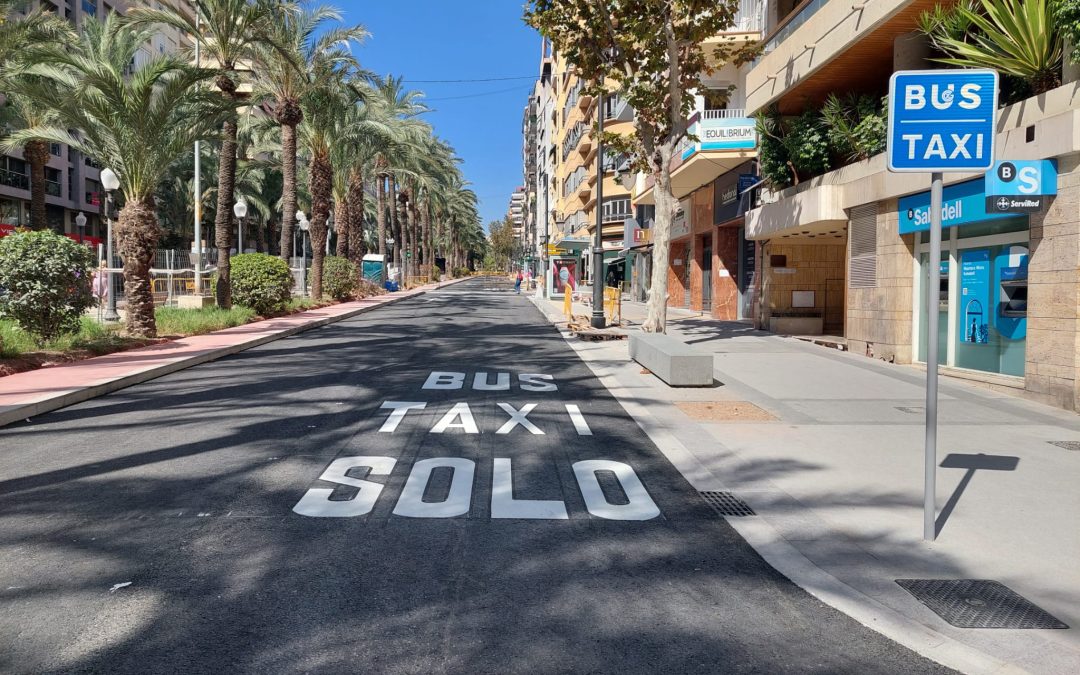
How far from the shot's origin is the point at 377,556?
422 cm

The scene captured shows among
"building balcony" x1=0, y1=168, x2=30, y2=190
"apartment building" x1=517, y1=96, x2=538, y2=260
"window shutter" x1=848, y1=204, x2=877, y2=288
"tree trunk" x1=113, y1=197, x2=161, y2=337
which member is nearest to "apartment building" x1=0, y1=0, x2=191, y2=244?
"building balcony" x1=0, y1=168, x2=30, y2=190

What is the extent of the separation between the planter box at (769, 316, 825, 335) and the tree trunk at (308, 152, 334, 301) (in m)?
18.2

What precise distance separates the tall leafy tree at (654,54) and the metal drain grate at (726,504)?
11032mm

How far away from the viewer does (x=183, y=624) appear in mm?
3361

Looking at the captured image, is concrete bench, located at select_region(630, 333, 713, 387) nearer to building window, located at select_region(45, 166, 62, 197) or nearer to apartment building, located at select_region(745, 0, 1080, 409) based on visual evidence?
apartment building, located at select_region(745, 0, 1080, 409)

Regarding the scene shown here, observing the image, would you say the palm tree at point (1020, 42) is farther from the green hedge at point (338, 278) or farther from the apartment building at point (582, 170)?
the apartment building at point (582, 170)

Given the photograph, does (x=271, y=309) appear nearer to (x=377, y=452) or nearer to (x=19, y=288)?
(x=19, y=288)

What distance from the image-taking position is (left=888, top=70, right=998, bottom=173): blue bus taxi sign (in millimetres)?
4465

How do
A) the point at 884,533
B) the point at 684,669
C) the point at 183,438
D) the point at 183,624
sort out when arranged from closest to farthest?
the point at 684,669
the point at 183,624
the point at 884,533
the point at 183,438

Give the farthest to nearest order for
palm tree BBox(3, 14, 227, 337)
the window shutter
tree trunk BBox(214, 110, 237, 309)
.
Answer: tree trunk BBox(214, 110, 237, 309) → palm tree BBox(3, 14, 227, 337) → the window shutter

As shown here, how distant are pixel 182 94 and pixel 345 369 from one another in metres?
8.06

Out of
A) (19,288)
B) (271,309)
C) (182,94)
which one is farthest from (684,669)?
(271,309)

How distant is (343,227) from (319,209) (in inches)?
270

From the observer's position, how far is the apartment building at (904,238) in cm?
941
